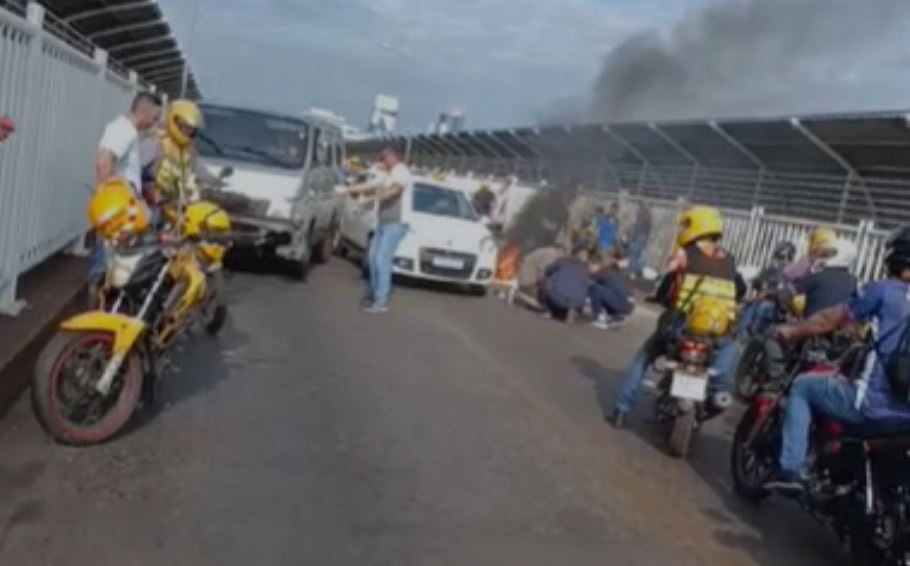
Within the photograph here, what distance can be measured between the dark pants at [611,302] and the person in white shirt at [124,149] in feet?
27.2

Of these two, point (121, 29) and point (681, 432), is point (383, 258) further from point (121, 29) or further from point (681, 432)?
point (121, 29)

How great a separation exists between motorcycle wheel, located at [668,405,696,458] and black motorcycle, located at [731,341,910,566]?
84cm

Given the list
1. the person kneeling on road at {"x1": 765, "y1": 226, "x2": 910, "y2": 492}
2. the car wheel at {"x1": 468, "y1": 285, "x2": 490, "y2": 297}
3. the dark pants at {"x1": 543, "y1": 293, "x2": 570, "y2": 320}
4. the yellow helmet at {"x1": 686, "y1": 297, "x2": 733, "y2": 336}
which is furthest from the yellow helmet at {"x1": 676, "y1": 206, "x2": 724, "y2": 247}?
the car wheel at {"x1": 468, "y1": 285, "x2": 490, "y2": 297}

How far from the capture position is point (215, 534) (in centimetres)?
479

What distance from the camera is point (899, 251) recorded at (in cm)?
566

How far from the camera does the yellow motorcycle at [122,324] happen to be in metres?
5.73

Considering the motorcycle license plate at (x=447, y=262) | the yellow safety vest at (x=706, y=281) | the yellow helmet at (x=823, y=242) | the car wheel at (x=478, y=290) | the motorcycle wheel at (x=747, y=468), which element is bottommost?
the car wheel at (x=478, y=290)

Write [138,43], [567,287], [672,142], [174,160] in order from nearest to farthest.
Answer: [174,160] < [567,287] < [672,142] < [138,43]

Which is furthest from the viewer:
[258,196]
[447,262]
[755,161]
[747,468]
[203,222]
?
[755,161]

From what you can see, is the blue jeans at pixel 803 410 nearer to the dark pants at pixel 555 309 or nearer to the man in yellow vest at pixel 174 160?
the man in yellow vest at pixel 174 160

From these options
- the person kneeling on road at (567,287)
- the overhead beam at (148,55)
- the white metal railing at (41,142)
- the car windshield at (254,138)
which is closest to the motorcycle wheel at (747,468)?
the white metal railing at (41,142)

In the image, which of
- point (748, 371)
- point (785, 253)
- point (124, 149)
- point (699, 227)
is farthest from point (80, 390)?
point (785, 253)

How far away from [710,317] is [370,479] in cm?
301

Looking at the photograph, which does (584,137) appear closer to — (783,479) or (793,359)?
(793,359)
